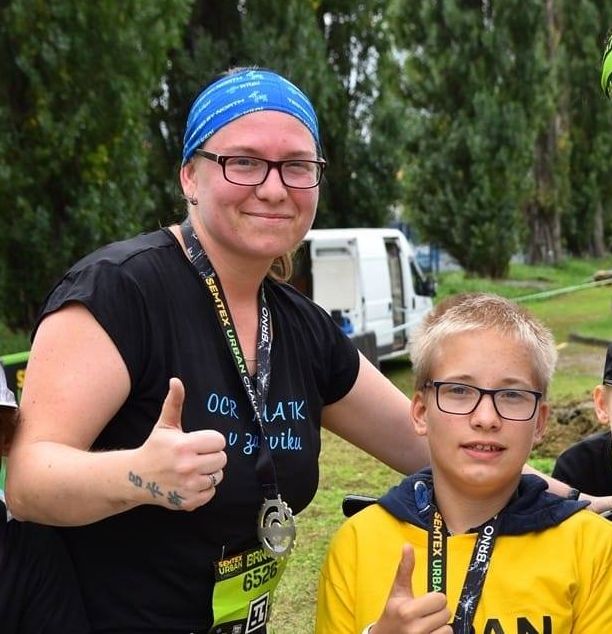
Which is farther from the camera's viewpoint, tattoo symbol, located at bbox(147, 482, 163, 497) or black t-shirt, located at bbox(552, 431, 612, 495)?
black t-shirt, located at bbox(552, 431, 612, 495)

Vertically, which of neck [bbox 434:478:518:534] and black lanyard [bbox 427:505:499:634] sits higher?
neck [bbox 434:478:518:534]

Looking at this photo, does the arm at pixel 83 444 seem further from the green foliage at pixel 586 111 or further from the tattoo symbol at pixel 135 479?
the green foliage at pixel 586 111

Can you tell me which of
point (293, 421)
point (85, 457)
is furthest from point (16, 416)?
point (293, 421)

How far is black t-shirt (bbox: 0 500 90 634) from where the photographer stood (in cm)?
196

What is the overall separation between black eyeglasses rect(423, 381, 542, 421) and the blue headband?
682 millimetres

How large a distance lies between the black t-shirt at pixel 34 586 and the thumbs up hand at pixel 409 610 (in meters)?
0.66

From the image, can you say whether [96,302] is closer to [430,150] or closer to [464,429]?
[464,429]

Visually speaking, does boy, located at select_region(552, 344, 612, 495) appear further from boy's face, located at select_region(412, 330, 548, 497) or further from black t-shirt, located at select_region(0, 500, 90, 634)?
black t-shirt, located at select_region(0, 500, 90, 634)

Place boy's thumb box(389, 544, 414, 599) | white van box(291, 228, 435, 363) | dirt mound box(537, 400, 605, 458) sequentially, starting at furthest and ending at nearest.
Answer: white van box(291, 228, 435, 363), dirt mound box(537, 400, 605, 458), boy's thumb box(389, 544, 414, 599)

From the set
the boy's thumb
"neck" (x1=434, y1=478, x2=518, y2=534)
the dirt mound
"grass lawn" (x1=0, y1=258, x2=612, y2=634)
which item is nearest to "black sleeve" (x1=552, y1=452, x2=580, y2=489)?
"neck" (x1=434, y1=478, x2=518, y2=534)

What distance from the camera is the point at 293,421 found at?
2.21 m

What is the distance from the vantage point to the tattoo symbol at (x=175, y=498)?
67.0 inches

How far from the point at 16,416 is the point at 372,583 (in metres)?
0.82

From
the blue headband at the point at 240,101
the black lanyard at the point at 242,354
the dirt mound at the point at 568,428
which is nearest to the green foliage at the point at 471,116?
the dirt mound at the point at 568,428
